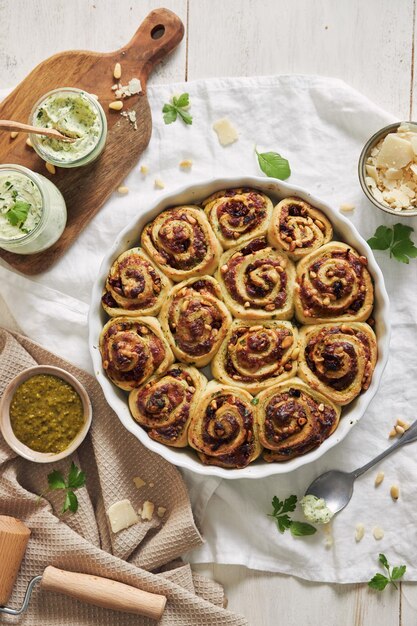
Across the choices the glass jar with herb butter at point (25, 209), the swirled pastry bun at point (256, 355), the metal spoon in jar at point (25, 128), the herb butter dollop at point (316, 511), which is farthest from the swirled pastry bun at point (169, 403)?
the metal spoon in jar at point (25, 128)

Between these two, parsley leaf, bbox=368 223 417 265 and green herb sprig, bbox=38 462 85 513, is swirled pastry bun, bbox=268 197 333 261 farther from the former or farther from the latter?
green herb sprig, bbox=38 462 85 513

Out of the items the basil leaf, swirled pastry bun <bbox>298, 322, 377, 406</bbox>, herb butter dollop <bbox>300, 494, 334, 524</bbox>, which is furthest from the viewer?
the basil leaf

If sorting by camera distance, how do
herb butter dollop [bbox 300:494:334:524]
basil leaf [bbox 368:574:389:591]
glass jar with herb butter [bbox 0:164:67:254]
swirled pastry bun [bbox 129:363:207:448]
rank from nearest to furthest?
1. swirled pastry bun [bbox 129:363:207:448]
2. glass jar with herb butter [bbox 0:164:67:254]
3. herb butter dollop [bbox 300:494:334:524]
4. basil leaf [bbox 368:574:389:591]

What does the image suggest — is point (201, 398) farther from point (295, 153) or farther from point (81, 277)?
point (295, 153)

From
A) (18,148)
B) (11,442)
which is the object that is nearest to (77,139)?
(18,148)

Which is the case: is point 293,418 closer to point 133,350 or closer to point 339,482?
point 339,482

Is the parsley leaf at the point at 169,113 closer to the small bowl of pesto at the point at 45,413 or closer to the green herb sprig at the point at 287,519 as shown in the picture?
the small bowl of pesto at the point at 45,413

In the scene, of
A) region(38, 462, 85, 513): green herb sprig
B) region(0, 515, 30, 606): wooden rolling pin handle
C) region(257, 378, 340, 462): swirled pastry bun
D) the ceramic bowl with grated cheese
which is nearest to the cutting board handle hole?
the ceramic bowl with grated cheese
